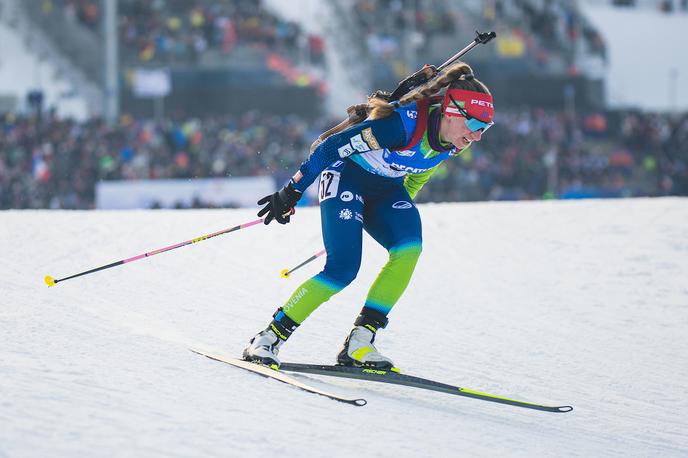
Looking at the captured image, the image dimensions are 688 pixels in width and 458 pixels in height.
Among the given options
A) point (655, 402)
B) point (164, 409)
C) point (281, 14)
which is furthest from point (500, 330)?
point (281, 14)

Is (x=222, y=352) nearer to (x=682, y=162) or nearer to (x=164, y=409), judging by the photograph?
(x=164, y=409)

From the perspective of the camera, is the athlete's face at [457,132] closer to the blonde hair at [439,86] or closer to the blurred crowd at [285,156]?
the blonde hair at [439,86]

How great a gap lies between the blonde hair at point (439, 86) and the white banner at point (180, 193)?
10.7 metres

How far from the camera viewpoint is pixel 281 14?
2822cm

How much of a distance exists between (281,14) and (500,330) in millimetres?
22989

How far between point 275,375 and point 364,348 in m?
0.48

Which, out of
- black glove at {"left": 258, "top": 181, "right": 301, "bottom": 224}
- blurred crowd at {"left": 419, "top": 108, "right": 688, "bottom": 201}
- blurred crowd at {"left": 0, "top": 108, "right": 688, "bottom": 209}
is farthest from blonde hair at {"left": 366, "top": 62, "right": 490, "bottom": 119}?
blurred crowd at {"left": 419, "top": 108, "right": 688, "bottom": 201}

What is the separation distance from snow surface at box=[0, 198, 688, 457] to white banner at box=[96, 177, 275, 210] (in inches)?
223

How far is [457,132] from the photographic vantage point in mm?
4469

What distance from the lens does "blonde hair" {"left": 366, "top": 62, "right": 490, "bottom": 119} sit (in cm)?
451

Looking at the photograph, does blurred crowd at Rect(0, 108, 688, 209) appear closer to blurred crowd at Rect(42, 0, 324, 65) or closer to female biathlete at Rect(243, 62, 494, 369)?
blurred crowd at Rect(42, 0, 324, 65)

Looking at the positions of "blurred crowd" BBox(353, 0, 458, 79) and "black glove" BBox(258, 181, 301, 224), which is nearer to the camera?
"black glove" BBox(258, 181, 301, 224)

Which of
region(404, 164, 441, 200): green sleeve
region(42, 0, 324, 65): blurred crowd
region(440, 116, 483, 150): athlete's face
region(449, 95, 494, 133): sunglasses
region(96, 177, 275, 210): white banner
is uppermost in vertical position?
region(42, 0, 324, 65): blurred crowd

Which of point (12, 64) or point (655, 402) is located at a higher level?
point (12, 64)
